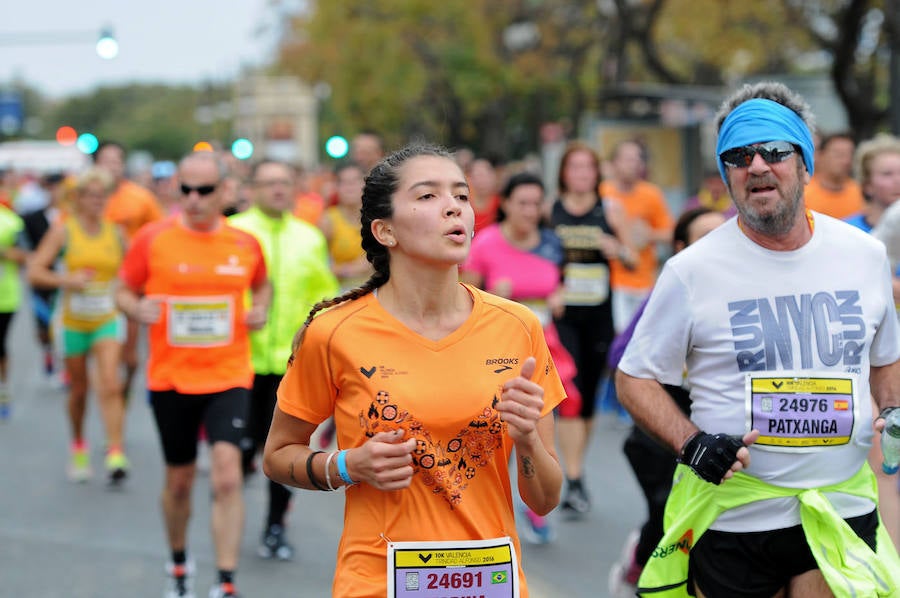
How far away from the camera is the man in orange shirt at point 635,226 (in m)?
11.2

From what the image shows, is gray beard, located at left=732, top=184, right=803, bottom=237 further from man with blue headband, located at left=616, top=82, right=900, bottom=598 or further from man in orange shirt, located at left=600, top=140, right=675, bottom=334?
man in orange shirt, located at left=600, top=140, right=675, bottom=334

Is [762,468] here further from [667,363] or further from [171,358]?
[171,358]

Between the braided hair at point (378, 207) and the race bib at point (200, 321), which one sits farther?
the race bib at point (200, 321)

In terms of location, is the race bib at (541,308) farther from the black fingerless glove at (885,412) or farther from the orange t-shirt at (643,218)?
the black fingerless glove at (885,412)

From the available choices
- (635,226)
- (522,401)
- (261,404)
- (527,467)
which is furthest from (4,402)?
(522,401)

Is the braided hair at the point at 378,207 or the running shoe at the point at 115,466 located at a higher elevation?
the braided hair at the point at 378,207

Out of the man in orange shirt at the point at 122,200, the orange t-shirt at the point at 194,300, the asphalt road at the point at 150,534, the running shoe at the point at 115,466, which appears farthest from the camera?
the man in orange shirt at the point at 122,200

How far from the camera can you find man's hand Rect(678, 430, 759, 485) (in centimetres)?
362

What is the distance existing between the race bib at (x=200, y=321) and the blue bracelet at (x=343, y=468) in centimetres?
336

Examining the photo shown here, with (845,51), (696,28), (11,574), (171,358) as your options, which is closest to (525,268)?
(171,358)

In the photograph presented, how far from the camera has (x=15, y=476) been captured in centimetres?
980

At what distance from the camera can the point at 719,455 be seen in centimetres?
363

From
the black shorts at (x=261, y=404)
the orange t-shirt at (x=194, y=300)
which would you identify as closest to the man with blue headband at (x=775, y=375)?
the orange t-shirt at (x=194, y=300)

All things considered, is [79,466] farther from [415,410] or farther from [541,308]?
[415,410]
